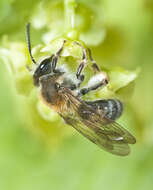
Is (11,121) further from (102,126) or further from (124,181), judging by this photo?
(102,126)

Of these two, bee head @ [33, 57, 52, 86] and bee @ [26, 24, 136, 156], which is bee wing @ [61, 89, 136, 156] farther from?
bee head @ [33, 57, 52, 86]

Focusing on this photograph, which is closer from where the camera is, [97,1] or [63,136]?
[97,1]

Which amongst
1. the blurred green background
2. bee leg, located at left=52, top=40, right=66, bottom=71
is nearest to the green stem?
bee leg, located at left=52, top=40, right=66, bottom=71

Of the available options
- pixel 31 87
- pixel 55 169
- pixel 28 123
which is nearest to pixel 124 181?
pixel 55 169

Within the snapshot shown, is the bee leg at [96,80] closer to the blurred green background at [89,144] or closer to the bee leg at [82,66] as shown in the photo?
the bee leg at [82,66]

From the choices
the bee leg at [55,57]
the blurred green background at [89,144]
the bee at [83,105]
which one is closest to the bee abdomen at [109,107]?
the bee at [83,105]

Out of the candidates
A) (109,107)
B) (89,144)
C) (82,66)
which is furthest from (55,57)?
(89,144)

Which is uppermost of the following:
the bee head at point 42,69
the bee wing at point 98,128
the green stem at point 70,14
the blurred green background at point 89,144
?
the green stem at point 70,14

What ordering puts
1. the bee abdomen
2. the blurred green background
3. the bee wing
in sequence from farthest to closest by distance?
the blurred green background, the bee abdomen, the bee wing
